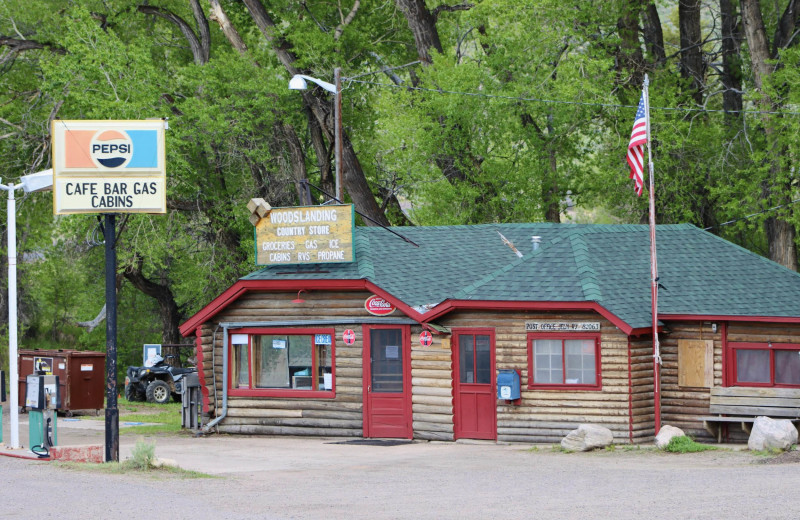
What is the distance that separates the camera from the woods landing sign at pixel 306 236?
21406mm

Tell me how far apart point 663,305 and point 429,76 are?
52.1 feet

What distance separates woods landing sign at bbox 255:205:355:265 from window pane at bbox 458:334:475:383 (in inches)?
112

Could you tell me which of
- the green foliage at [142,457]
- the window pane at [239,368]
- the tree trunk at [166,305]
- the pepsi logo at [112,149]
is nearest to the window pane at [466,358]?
the window pane at [239,368]

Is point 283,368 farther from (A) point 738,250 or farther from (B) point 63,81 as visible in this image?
(B) point 63,81

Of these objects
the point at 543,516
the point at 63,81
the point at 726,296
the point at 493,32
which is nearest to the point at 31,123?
the point at 63,81

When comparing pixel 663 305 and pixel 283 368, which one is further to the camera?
pixel 283 368

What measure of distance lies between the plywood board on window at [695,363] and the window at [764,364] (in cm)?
36

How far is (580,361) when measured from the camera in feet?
64.4

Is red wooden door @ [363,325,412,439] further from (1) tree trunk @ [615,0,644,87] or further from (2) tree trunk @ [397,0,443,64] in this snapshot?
(2) tree trunk @ [397,0,443,64]

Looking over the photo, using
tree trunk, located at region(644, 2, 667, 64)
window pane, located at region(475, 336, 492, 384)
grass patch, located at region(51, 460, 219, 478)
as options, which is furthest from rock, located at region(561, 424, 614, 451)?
tree trunk, located at region(644, 2, 667, 64)

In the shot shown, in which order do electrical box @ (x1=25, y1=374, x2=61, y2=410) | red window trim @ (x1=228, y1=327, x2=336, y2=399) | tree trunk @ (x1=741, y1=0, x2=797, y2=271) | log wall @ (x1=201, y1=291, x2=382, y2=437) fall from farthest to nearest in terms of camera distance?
tree trunk @ (x1=741, y1=0, x2=797, y2=271) < red window trim @ (x1=228, y1=327, x2=336, y2=399) < log wall @ (x1=201, y1=291, x2=382, y2=437) < electrical box @ (x1=25, y1=374, x2=61, y2=410)

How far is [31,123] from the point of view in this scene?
113 ft

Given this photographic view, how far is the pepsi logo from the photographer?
16891 millimetres

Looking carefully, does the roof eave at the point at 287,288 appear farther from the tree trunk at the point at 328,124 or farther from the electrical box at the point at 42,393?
the tree trunk at the point at 328,124
